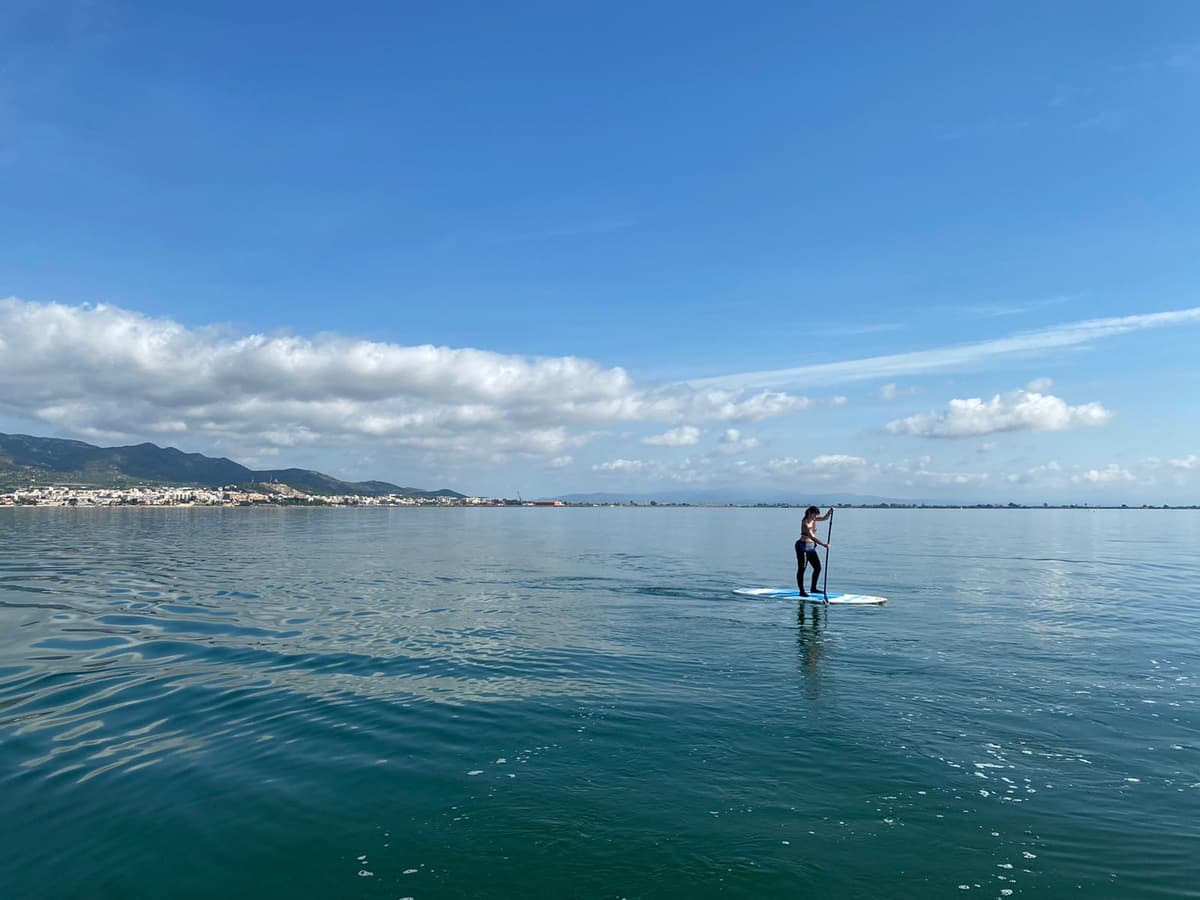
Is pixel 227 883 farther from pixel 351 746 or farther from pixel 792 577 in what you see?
pixel 792 577

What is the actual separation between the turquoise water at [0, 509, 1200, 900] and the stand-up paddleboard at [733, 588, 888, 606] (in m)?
3.56

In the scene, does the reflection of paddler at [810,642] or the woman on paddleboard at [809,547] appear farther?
the woman on paddleboard at [809,547]

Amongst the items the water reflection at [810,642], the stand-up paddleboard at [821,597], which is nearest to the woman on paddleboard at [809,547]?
the stand-up paddleboard at [821,597]

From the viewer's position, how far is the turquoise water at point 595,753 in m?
8.52

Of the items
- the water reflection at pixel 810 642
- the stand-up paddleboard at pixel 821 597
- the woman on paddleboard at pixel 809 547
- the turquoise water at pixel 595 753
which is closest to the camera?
the turquoise water at pixel 595 753

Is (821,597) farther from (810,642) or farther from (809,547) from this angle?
(810,642)

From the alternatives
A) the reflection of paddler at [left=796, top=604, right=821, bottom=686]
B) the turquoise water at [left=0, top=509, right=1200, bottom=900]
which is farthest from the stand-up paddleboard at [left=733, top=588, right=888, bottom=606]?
the turquoise water at [left=0, top=509, right=1200, bottom=900]

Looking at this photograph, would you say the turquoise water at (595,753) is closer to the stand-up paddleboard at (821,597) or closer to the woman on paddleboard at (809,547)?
the stand-up paddleboard at (821,597)

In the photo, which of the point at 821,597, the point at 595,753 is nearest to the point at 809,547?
the point at 821,597

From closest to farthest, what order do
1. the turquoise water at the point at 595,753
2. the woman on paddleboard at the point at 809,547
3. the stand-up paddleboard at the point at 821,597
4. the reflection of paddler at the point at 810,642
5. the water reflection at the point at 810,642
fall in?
the turquoise water at the point at 595,753 → the water reflection at the point at 810,642 → the reflection of paddler at the point at 810,642 → the stand-up paddleboard at the point at 821,597 → the woman on paddleboard at the point at 809,547

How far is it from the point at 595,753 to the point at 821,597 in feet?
74.2

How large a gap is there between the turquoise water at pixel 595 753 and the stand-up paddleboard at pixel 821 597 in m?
3.56

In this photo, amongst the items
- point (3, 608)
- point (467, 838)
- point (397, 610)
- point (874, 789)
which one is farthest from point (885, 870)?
point (3, 608)

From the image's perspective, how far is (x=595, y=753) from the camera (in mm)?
12211
